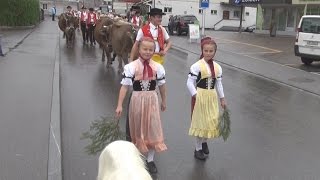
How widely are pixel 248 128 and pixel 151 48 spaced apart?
11.0 ft

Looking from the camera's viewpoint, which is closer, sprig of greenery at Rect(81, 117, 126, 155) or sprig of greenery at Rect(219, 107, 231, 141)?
sprig of greenery at Rect(81, 117, 126, 155)

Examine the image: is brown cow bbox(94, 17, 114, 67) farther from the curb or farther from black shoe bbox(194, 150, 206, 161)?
black shoe bbox(194, 150, 206, 161)

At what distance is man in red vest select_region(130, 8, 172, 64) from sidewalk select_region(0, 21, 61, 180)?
5.81 ft

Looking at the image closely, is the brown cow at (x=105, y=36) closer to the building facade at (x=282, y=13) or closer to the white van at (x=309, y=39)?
the white van at (x=309, y=39)

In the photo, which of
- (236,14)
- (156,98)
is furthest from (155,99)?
(236,14)

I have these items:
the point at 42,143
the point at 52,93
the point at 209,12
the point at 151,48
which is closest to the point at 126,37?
the point at 52,93

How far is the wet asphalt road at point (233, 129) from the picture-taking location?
6223 millimetres

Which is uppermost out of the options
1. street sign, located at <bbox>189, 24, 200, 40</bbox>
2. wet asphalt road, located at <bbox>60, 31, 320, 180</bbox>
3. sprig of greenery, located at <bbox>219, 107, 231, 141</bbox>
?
street sign, located at <bbox>189, 24, 200, 40</bbox>

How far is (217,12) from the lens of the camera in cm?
6238

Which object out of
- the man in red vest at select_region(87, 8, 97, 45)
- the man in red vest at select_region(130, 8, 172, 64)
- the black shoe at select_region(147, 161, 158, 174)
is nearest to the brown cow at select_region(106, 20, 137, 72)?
the man in red vest at select_region(130, 8, 172, 64)

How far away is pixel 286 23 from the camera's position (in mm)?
40562

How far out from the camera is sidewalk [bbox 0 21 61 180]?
5.79 m

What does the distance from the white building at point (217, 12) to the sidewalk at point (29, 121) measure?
45418mm

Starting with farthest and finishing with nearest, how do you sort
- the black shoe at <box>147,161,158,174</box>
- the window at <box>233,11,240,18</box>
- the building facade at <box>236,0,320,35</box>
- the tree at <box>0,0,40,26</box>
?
1. the window at <box>233,11,240,18</box>
2. the building facade at <box>236,0,320,35</box>
3. the tree at <box>0,0,40,26</box>
4. the black shoe at <box>147,161,158,174</box>
